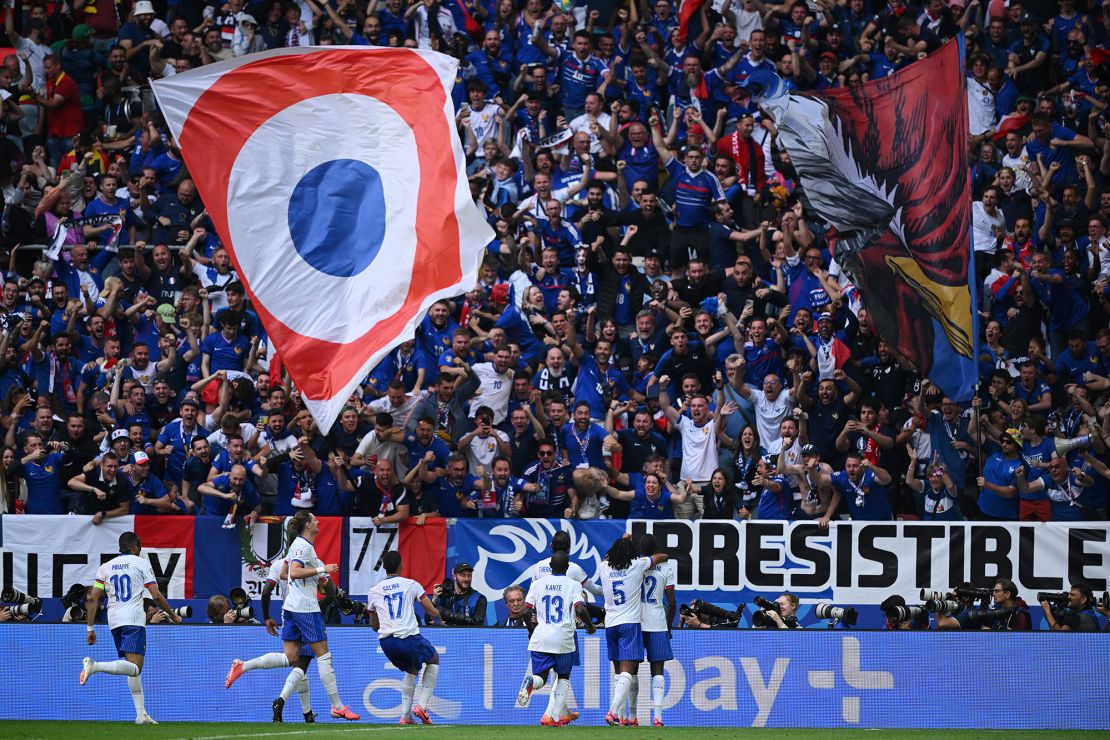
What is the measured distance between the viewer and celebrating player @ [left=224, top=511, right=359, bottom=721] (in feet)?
53.1

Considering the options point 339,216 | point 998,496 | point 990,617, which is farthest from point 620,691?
point 339,216

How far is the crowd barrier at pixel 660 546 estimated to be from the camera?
58.3ft

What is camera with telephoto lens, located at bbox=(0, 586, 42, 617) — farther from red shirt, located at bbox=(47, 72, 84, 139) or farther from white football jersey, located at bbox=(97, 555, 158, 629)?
red shirt, located at bbox=(47, 72, 84, 139)

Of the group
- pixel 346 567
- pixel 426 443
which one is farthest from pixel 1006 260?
pixel 346 567

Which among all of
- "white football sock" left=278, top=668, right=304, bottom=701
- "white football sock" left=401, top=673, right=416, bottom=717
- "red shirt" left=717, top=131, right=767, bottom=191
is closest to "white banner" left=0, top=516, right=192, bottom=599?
"white football sock" left=278, top=668, right=304, bottom=701

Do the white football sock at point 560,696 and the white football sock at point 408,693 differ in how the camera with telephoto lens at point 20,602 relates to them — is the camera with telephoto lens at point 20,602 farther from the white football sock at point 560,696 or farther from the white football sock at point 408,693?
the white football sock at point 560,696

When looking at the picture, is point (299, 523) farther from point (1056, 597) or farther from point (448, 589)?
point (1056, 597)

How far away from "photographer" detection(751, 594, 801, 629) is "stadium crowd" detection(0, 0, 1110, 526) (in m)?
1.18

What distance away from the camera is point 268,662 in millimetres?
16344

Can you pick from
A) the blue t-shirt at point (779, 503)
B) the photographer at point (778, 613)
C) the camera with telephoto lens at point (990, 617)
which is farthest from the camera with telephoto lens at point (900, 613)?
the blue t-shirt at point (779, 503)

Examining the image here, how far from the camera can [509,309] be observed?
21.5 metres

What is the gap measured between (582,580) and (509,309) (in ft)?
19.3

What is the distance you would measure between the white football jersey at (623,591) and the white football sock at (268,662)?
3.31 metres

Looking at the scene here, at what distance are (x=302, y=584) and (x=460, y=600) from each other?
261cm
